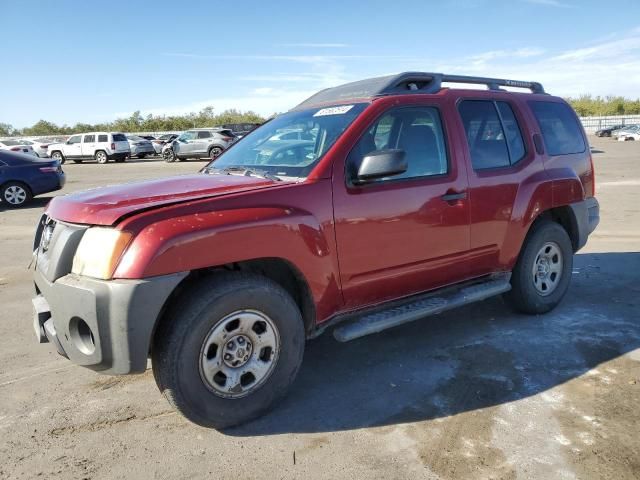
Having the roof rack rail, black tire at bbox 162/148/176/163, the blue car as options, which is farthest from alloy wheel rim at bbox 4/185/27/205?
black tire at bbox 162/148/176/163

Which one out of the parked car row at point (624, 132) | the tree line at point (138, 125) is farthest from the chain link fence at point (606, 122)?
the tree line at point (138, 125)

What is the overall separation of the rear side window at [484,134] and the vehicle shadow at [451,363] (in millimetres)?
1401

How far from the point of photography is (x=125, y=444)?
9.37 feet

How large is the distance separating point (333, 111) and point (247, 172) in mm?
764

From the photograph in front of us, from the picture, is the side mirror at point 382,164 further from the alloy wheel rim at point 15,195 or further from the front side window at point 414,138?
the alloy wheel rim at point 15,195

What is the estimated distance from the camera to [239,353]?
2.91 m

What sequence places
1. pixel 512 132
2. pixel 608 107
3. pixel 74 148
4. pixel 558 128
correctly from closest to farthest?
pixel 512 132, pixel 558 128, pixel 74 148, pixel 608 107

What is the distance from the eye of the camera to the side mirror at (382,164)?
123 inches

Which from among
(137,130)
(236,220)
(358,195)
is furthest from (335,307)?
(137,130)

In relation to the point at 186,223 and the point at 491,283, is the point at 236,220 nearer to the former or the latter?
the point at 186,223

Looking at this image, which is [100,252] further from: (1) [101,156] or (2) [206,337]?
(1) [101,156]

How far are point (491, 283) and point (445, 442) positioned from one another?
5.70 ft

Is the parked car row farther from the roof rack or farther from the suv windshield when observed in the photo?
the suv windshield

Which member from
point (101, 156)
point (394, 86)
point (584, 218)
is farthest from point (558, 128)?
point (101, 156)
